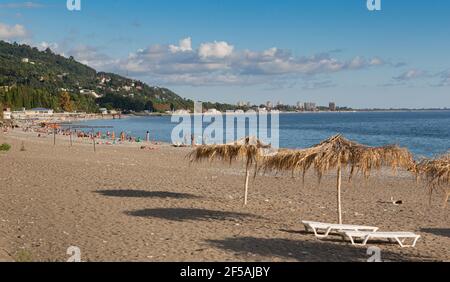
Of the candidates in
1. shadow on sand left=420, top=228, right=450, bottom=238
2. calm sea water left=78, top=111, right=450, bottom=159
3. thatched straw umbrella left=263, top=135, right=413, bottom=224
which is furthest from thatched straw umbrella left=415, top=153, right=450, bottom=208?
calm sea water left=78, top=111, right=450, bottom=159

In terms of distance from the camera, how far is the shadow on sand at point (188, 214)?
10334 mm

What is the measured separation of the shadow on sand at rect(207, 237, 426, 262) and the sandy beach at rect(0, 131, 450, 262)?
2 cm

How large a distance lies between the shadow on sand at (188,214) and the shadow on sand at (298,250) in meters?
1.92

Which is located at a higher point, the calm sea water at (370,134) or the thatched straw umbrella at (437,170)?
the thatched straw umbrella at (437,170)

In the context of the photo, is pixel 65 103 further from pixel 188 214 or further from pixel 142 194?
pixel 188 214

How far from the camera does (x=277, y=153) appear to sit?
10.0 meters

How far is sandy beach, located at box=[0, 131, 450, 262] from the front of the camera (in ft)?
25.3

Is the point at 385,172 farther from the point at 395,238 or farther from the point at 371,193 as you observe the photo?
the point at 395,238

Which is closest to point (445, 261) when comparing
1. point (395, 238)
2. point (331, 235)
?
point (395, 238)

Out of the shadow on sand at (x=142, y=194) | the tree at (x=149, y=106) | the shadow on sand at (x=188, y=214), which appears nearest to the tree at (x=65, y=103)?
the tree at (x=149, y=106)

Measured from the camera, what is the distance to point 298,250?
794 cm

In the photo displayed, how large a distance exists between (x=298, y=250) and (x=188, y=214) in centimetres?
336

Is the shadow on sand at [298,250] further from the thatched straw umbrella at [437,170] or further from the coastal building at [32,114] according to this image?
the coastal building at [32,114]

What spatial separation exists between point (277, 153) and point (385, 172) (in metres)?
12.3
